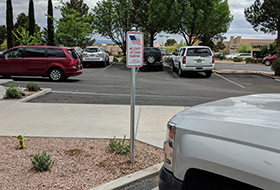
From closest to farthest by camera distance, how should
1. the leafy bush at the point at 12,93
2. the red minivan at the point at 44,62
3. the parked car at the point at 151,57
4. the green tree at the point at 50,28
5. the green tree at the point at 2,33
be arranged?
the leafy bush at the point at 12,93 → the red minivan at the point at 44,62 → the parked car at the point at 151,57 → the green tree at the point at 50,28 → the green tree at the point at 2,33

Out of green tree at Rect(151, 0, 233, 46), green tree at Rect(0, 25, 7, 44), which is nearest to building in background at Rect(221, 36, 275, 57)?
green tree at Rect(0, 25, 7, 44)

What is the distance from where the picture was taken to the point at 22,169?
4.07 metres

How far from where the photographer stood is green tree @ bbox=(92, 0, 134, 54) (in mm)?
31719

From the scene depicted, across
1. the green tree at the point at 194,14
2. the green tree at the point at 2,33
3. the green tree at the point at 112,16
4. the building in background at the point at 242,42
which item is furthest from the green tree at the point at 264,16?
the building in background at the point at 242,42

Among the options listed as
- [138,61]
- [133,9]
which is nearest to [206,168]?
[138,61]

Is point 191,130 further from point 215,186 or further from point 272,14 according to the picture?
point 272,14

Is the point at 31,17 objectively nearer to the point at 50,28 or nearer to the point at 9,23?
the point at 50,28

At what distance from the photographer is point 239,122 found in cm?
204

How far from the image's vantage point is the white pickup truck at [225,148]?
1791 mm

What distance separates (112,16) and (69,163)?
29015 mm

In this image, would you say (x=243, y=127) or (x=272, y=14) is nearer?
(x=243, y=127)

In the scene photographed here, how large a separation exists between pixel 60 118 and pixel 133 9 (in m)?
27.4

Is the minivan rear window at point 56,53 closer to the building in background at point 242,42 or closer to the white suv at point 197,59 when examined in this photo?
the white suv at point 197,59

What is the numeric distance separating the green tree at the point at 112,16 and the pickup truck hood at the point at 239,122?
3013cm
